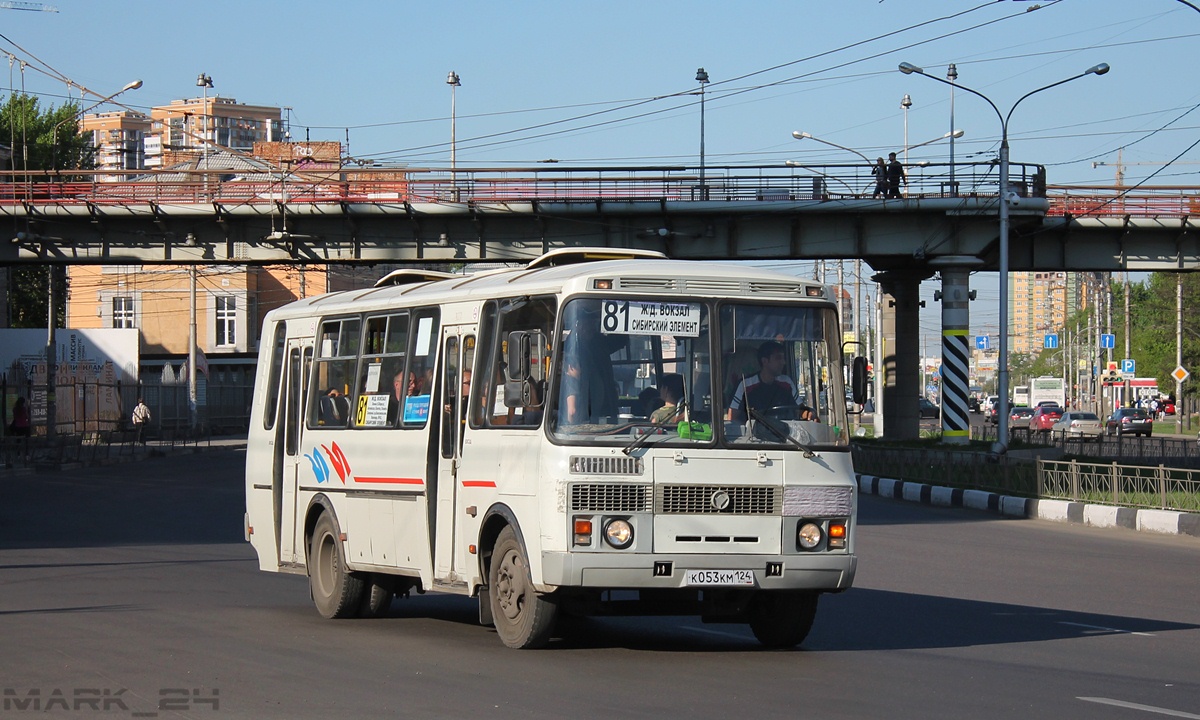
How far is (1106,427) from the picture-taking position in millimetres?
71062

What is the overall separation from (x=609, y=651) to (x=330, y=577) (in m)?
3.32

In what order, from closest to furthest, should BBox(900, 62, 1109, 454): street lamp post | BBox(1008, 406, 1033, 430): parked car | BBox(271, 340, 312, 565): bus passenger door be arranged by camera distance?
BBox(271, 340, 312, 565): bus passenger door
BBox(900, 62, 1109, 454): street lamp post
BBox(1008, 406, 1033, 430): parked car

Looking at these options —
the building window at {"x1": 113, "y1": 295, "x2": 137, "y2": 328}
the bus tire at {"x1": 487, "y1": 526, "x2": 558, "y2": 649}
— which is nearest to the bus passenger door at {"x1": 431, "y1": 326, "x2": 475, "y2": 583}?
the bus tire at {"x1": 487, "y1": 526, "x2": 558, "y2": 649}

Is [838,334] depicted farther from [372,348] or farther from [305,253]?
[305,253]

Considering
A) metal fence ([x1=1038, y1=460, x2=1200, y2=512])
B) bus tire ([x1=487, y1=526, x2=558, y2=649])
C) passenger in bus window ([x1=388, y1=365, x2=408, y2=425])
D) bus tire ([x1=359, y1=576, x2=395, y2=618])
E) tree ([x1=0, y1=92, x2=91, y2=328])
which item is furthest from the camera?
tree ([x1=0, y1=92, x2=91, y2=328])

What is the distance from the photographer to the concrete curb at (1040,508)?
884 inches

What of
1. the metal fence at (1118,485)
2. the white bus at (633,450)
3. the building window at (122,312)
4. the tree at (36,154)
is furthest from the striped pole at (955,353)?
the building window at (122,312)

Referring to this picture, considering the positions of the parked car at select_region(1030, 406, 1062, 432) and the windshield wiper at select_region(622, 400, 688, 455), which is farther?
the parked car at select_region(1030, 406, 1062, 432)

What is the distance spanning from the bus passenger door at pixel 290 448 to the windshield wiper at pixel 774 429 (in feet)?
16.3

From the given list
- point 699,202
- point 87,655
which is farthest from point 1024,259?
point 87,655

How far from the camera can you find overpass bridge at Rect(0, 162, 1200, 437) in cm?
3956

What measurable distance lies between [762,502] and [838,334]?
54.2 inches

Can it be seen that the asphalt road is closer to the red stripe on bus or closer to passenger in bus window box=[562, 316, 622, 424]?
the red stripe on bus

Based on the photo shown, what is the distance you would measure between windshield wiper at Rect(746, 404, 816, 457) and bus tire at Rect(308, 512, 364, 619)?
160 inches
